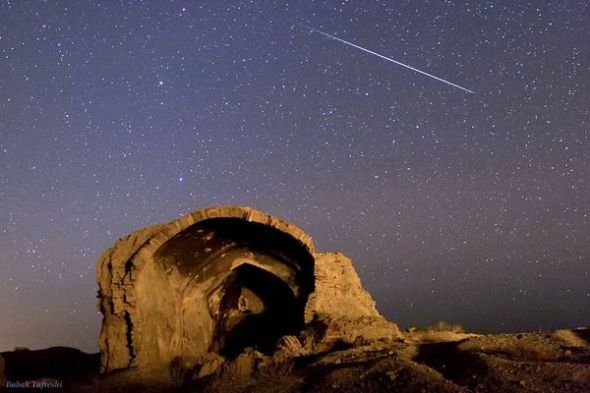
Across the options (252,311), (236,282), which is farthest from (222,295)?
(252,311)

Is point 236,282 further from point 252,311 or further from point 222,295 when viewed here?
point 252,311

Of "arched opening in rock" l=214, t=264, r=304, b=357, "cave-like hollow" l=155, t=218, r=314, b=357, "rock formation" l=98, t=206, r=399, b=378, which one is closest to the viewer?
"rock formation" l=98, t=206, r=399, b=378

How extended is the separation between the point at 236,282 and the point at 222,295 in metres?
0.51

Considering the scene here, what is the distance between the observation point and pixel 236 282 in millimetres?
14734

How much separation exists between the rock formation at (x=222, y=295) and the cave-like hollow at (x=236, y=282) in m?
0.03

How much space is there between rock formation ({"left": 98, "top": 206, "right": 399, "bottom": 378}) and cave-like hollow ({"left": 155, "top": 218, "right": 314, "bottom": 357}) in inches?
1.1

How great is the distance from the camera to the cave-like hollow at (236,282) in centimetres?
1177

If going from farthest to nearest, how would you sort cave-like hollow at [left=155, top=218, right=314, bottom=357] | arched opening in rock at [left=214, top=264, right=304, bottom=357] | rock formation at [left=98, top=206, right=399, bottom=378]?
arched opening in rock at [left=214, top=264, right=304, bottom=357], cave-like hollow at [left=155, top=218, right=314, bottom=357], rock formation at [left=98, top=206, right=399, bottom=378]

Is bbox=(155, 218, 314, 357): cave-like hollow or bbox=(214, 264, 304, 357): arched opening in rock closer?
bbox=(155, 218, 314, 357): cave-like hollow

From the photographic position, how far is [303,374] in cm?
741

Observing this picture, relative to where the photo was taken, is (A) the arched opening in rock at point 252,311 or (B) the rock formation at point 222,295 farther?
(A) the arched opening in rock at point 252,311

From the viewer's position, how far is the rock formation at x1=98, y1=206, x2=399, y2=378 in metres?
9.77

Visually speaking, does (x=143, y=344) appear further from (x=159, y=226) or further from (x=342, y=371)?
(x=342, y=371)

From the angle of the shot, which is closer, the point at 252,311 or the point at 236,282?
the point at 236,282
